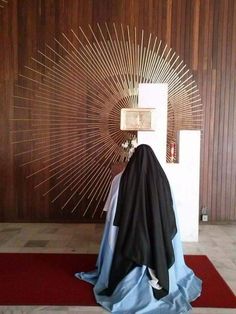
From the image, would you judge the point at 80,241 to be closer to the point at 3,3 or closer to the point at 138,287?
the point at 138,287

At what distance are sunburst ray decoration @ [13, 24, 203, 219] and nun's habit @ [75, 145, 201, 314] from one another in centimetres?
216

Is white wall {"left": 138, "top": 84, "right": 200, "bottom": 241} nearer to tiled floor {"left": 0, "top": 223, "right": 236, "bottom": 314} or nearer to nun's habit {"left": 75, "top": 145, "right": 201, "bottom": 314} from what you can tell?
tiled floor {"left": 0, "top": 223, "right": 236, "bottom": 314}

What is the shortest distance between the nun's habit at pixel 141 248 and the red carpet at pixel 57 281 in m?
0.16

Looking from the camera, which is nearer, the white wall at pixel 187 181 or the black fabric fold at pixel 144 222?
the black fabric fold at pixel 144 222

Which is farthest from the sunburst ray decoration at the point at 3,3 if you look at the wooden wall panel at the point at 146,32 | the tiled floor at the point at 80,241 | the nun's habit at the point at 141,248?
the nun's habit at the point at 141,248

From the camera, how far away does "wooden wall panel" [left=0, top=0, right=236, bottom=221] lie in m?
4.96

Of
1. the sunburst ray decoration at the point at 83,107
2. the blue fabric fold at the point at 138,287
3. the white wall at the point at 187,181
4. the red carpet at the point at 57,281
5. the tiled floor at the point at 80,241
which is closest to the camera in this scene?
the blue fabric fold at the point at 138,287

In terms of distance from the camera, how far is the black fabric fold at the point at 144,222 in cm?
259

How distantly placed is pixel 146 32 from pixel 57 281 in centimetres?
355

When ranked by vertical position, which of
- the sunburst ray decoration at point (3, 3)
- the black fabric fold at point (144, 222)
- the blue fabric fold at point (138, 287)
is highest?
the sunburst ray decoration at point (3, 3)

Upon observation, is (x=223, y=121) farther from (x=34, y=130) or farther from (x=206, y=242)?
(x=34, y=130)

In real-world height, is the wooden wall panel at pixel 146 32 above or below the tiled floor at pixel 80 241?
above

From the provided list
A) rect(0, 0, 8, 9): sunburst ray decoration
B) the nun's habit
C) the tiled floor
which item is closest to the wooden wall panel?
rect(0, 0, 8, 9): sunburst ray decoration

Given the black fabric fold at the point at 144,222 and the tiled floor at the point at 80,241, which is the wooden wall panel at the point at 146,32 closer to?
the tiled floor at the point at 80,241
